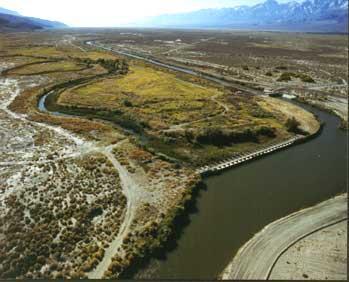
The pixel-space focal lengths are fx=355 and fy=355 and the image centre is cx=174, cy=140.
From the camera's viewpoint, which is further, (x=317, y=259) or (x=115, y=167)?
(x=115, y=167)

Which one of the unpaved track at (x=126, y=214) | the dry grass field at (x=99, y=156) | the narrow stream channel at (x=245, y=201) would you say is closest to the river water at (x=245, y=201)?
the narrow stream channel at (x=245, y=201)

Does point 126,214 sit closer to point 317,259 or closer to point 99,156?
point 99,156

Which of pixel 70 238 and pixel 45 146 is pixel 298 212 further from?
pixel 45 146

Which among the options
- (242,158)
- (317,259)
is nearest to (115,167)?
(242,158)

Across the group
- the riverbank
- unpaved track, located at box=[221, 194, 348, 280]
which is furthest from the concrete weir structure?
the riverbank

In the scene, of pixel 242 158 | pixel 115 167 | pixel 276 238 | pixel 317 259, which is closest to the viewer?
pixel 317 259

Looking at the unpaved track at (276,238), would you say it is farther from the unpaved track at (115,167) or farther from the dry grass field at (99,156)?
the unpaved track at (115,167)

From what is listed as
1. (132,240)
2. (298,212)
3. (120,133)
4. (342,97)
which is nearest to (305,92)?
(342,97)
